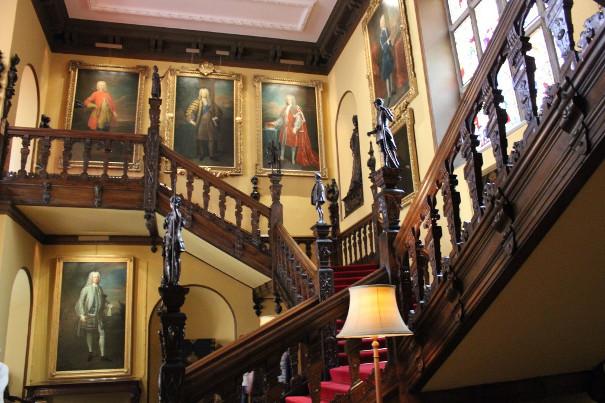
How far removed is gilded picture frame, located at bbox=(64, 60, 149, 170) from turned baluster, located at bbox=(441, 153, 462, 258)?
27.1 feet

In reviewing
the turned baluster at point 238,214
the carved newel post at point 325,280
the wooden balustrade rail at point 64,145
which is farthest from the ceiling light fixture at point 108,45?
the carved newel post at point 325,280

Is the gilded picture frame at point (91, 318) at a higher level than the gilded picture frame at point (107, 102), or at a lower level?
lower

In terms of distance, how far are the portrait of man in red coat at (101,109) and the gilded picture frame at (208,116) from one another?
1160 mm

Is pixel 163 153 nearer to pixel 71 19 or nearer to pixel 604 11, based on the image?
pixel 71 19

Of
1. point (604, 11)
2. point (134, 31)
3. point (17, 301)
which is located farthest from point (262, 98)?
point (604, 11)

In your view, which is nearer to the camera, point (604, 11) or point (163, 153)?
point (604, 11)

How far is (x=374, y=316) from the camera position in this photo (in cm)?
329

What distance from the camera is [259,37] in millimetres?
12188

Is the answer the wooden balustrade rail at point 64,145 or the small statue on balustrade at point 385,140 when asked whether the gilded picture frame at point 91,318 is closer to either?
the wooden balustrade rail at point 64,145

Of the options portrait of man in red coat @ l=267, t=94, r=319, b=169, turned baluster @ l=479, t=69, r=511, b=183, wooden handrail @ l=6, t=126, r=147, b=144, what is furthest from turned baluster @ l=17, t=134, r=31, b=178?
turned baluster @ l=479, t=69, r=511, b=183

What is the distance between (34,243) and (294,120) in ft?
19.9

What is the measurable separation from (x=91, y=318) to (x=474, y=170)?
329 inches

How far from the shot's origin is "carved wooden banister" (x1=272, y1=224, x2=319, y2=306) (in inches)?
240

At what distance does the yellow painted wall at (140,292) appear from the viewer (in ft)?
30.2
